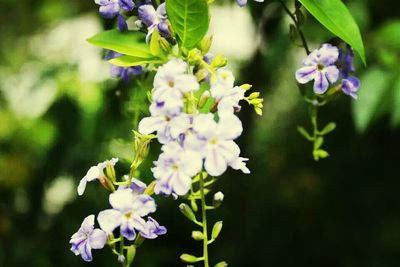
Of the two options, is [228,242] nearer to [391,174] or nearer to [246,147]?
[246,147]

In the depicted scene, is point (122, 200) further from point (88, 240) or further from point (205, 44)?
point (205, 44)

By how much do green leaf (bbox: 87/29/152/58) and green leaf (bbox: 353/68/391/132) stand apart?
550 mm

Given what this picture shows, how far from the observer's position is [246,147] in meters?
2.14

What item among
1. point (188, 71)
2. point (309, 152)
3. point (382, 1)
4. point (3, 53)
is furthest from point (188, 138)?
point (3, 53)

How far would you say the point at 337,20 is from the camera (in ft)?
2.91

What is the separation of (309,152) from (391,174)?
0.51 m

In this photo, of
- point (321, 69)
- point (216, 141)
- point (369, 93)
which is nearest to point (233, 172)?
point (369, 93)

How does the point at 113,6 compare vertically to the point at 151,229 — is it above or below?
above

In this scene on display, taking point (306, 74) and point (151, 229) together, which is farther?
point (306, 74)

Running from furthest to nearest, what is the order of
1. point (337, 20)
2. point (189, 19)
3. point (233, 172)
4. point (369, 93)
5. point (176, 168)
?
point (233, 172), point (369, 93), point (337, 20), point (189, 19), point (176, 168)

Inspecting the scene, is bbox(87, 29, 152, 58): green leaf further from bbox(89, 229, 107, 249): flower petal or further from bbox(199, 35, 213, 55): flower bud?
bbox(89, 229, 107, 249): flower petal

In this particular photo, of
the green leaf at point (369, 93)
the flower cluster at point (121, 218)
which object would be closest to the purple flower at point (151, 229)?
the flower cluster at point (121, 218)

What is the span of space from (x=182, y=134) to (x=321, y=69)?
0.31 metres

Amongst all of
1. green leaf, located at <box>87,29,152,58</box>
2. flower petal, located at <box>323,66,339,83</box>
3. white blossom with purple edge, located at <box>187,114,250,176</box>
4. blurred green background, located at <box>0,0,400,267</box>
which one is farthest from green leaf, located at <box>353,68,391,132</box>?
white blossom with purple edge, located at <box>187,114,250,176</box>
